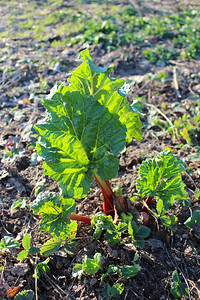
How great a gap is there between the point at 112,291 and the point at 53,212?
656 mm

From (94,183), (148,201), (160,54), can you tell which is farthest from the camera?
(160,54)

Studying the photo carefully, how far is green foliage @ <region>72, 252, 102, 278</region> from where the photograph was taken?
1945 millimetres

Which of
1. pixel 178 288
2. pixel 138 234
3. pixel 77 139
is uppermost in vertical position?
pixel 77 139

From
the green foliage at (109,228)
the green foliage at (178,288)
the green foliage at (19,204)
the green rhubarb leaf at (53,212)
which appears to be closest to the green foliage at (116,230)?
the green foliage at (109,228)

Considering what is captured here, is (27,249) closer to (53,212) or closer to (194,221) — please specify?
(53,212)

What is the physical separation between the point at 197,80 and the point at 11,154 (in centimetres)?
286

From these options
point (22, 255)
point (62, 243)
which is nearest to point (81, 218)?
point (62, 243)

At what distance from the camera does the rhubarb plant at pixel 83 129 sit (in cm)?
180

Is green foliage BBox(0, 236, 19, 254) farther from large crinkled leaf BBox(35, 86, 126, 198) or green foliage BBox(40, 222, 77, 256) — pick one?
large crinkled leaf BBox(35, 86, 126, 198)

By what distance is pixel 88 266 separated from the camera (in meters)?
1.95

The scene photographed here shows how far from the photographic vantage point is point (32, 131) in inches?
130

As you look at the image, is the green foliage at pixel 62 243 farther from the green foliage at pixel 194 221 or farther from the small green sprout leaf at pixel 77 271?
the green foliage at pixel 194 221

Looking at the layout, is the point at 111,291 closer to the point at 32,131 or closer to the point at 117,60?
the point at 32,131

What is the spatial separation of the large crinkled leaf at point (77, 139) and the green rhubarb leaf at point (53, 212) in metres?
0.18
